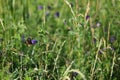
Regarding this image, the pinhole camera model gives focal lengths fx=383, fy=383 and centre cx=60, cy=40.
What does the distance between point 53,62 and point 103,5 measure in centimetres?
158

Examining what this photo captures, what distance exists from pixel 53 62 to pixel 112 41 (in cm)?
73

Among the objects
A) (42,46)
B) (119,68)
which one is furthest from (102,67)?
(42,46)

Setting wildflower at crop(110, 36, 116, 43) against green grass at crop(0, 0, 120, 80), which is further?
wildflower at crop(110, 36, 116, 43)

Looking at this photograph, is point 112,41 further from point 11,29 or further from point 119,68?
point 11,29

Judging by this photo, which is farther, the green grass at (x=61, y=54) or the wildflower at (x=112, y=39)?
the wildflower at (x=112, y=39)

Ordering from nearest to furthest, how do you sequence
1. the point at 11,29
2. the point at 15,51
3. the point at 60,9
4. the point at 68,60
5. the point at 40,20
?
the point at 15,51
the point at 68,60
the point at 11,29
the point at 40,20
the point at 60,9

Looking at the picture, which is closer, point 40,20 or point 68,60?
point 68,60

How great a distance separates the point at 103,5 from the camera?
4102 mm

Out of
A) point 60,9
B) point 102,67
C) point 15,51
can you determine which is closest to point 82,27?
point 102,67

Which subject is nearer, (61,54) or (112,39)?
(61,54)

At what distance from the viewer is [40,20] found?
3.91 metres

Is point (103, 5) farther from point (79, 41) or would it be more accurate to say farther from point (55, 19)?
point (79, 41)

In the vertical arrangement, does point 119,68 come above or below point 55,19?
below

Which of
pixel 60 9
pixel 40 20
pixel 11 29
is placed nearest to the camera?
pixel 11 29
